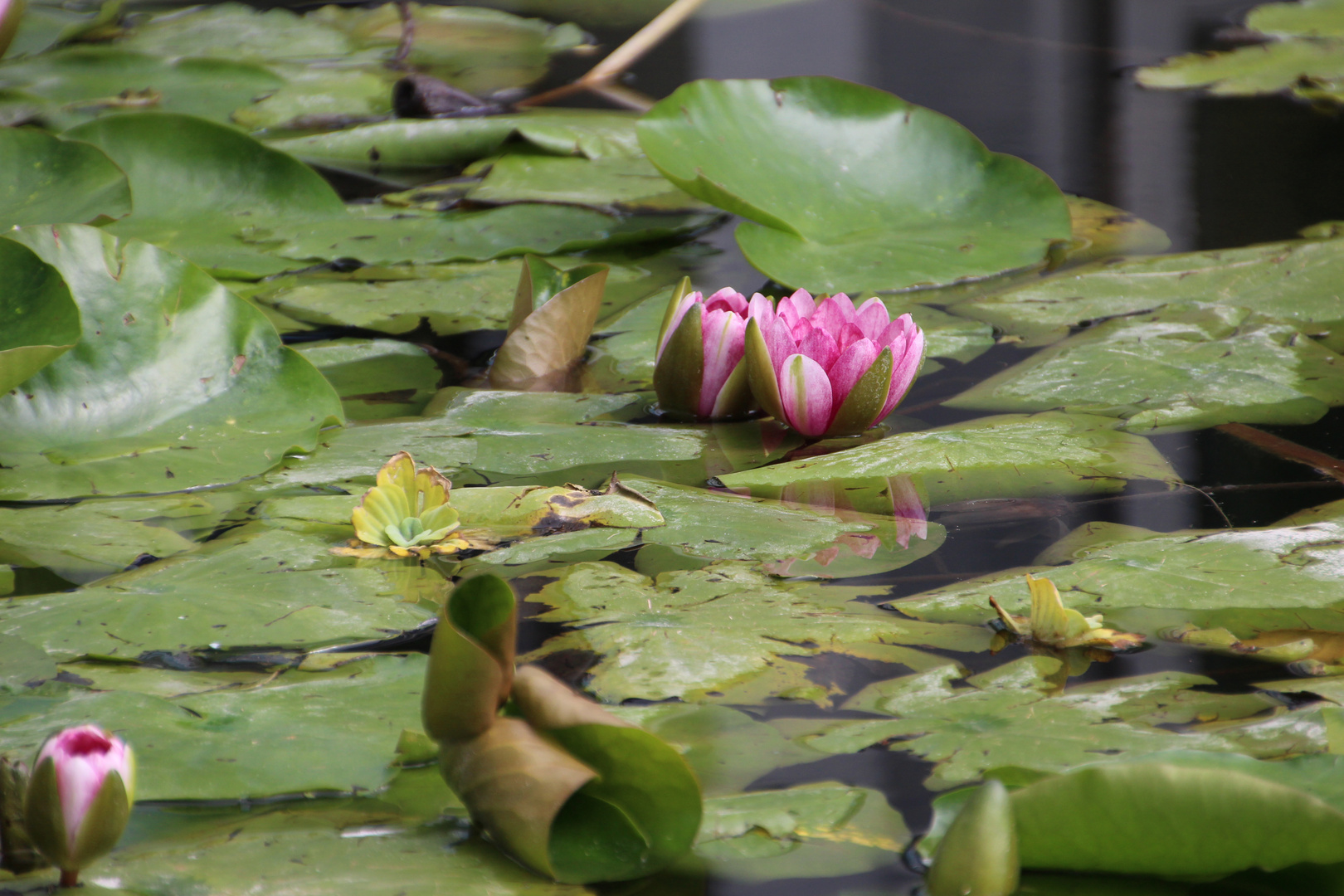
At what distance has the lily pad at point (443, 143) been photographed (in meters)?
2.56

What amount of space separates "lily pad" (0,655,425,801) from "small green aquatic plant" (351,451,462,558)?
0.76 ft

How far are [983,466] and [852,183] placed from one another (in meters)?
1.01

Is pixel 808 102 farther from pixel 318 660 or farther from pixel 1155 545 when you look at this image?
pixel 318 660

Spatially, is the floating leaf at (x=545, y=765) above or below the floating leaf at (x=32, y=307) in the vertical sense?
below

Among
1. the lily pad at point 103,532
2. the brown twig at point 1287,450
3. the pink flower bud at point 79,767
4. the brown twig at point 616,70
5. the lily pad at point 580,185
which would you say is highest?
the brown twig at point 616,70

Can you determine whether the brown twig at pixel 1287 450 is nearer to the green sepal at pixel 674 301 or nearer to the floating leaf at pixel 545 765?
the green sepal at pixel 674 301

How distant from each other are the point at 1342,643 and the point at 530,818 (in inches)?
25.3

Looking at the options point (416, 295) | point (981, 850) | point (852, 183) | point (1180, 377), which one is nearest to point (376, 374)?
point (416, 295)

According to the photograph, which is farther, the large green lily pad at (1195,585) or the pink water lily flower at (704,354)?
the pink water lily flower at (704,354)

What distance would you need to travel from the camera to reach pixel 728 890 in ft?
2.30

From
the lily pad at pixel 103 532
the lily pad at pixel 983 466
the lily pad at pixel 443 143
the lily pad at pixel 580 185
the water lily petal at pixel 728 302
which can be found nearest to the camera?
the lily pad at pixel 103 532

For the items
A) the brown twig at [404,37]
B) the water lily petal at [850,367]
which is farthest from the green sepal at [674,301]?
the brown twig at [404,37]

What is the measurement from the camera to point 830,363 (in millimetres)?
1369

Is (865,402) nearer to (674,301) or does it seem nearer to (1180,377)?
(674,301)
